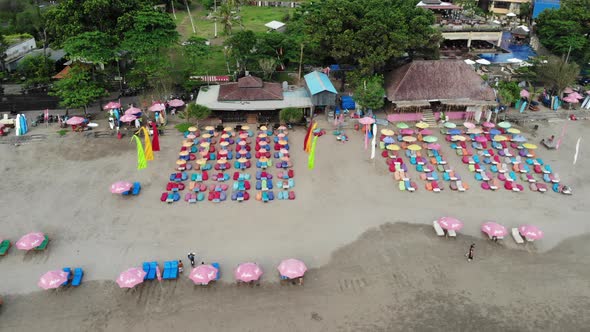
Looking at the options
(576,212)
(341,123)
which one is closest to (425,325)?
(576,212)

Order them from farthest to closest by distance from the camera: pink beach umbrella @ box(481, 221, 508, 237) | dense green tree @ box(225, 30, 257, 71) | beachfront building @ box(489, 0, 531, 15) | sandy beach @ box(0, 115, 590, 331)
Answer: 1. beachfront building @ box(489, 0, 531, 15)
2. dense green tree @ box(225, 30, 257, 71)
3. pink beach umbrella @ box(481, 221, 508, 237)
4. sandy beach @ box(0, 115, 590, 331)

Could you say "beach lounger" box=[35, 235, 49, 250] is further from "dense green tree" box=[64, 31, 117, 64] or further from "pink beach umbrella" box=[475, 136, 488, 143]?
"pink beach umbrella" box=[475, 136, 488, 143]

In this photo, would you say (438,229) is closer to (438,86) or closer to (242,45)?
(438,86)

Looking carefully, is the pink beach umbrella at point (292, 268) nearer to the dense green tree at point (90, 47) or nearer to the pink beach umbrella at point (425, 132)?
the pink beach umbrella at point (425, 132)

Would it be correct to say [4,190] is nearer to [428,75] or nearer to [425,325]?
[425,325]

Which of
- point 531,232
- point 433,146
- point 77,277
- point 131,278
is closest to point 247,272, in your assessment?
point 131,278

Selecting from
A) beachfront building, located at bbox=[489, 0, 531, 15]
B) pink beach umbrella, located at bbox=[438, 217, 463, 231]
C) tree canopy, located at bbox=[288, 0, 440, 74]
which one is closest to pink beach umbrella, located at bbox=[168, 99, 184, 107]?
tree canopy, located at bbox=[288, 0, 440, 74]
